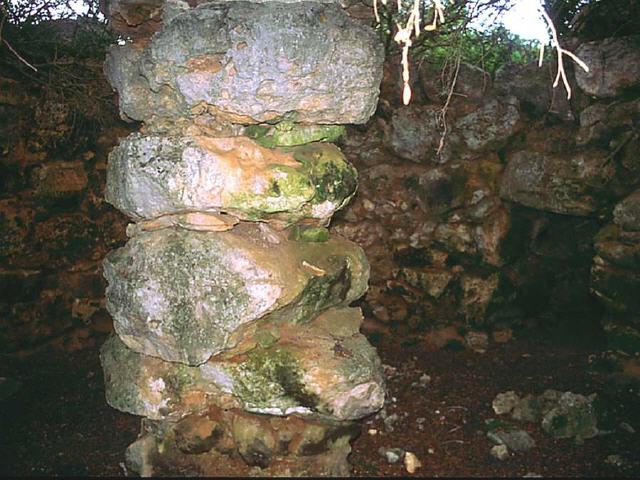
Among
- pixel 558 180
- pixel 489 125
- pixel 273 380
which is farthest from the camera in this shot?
pixel 489 125

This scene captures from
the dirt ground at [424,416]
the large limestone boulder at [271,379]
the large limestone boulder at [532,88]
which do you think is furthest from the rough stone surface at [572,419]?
the large limestone boulder at [532,88]

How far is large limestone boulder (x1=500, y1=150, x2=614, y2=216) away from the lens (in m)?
3.36

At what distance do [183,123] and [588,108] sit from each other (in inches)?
100

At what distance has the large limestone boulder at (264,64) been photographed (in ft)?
6.34

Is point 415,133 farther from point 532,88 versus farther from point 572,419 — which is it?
point 572,419

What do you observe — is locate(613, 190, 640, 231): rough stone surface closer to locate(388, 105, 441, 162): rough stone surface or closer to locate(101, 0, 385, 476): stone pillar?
locate(388, 105, 441, 162): rough stone surface

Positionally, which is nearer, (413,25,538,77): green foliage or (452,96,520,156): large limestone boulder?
(413,25,538,77): green foliage

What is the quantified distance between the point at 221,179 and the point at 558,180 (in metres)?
2.43

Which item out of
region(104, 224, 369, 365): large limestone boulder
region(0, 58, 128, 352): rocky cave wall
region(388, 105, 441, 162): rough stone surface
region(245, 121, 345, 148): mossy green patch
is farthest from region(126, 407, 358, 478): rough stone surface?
region(388, 105, 441, 162): rough stone surface

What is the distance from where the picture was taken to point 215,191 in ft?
6.49

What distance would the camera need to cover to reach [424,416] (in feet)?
10.2

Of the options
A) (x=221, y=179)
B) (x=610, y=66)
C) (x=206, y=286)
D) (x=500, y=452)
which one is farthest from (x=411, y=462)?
(x=610, y=66)

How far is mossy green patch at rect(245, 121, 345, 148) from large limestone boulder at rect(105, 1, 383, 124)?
0.05 meters

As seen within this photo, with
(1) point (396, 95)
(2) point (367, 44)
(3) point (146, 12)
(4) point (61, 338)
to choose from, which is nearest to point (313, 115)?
(2) point (367, 44)
